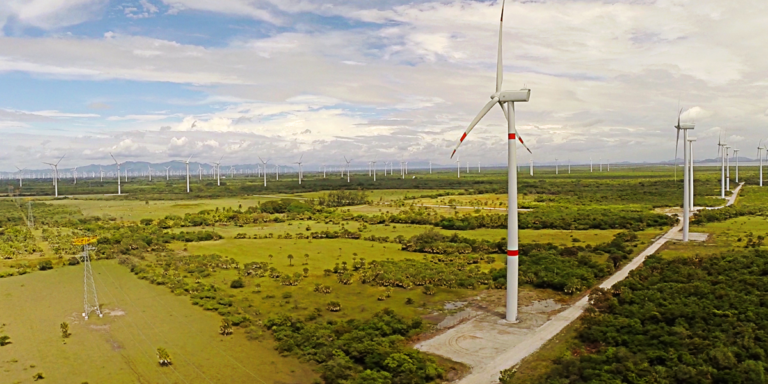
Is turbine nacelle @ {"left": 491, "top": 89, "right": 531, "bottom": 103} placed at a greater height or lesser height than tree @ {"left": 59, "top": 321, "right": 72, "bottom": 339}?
greater

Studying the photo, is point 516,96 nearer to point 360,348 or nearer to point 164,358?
point 360,348

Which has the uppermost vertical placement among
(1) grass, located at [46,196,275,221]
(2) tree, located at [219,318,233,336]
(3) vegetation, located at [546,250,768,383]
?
(1) grass, located at [46,196,275,221]

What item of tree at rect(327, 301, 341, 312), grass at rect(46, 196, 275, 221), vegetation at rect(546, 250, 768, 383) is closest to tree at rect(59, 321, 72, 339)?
tree at rect(327, 301, 341, 312)

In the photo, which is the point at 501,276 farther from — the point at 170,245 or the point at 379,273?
the point at 170,245

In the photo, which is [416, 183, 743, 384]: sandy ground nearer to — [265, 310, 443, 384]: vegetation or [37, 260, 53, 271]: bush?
[265, 310, 443, 384]: vegetation

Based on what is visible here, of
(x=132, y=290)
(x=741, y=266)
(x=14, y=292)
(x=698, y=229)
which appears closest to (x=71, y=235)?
(x=14, y=292)

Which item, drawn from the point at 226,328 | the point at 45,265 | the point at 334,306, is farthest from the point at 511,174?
the point at 45,265

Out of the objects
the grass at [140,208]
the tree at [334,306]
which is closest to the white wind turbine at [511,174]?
the tree at [334,306]
